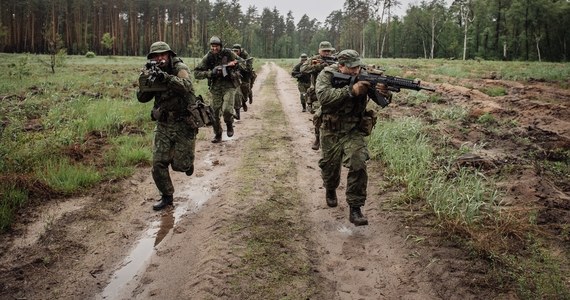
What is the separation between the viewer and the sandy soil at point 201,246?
10.4ft

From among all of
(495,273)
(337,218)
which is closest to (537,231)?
(495,273)

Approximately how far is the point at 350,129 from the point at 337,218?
3.88 ft

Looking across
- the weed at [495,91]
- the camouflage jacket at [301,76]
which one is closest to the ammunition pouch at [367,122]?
the camouflage jacket at [301,76]

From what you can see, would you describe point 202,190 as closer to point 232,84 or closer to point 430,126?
point 232,84

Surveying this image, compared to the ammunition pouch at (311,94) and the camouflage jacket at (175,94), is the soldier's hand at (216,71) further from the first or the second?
the ammunition pouch at (311,94)

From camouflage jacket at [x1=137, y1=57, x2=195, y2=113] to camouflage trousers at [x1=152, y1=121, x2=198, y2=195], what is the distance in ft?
0.79

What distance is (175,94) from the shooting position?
4895mm

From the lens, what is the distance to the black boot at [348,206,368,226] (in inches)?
172

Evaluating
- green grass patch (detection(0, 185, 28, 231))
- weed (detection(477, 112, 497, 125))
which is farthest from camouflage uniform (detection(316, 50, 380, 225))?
weed (detection(477, 112, 497, 125))

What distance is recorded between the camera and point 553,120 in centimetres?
895

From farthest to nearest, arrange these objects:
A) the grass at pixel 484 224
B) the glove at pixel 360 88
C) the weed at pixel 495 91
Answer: the weed at pixel 495 91
the glove at pixel 360 88
the grass at pixel 484 224

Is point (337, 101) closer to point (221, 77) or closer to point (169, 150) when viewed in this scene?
point (169, 150)

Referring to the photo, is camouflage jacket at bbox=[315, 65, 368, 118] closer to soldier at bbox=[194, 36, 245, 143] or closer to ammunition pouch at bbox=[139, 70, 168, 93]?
ammunition pouch at bbox=[139, 70, 168, 93]

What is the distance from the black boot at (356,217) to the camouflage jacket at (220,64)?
4955 millimetres
